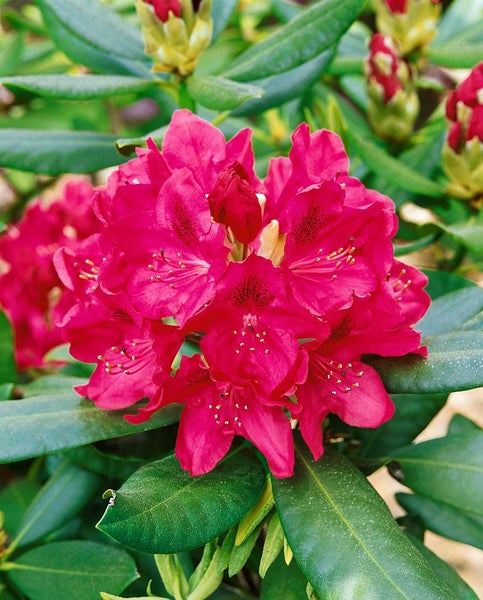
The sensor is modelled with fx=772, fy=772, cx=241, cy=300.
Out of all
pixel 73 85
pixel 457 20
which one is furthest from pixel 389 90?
pixel 73 85

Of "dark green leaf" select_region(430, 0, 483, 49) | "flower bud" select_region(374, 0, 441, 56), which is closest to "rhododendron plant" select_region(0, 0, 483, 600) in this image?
"flower bud" select_region(374, 0, 441, 56)

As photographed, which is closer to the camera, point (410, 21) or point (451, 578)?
point (451, 578)

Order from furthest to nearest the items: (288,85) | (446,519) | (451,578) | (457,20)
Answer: (457,20), (288,85), (446,519), (451,578)

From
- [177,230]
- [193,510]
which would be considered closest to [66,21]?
[177,230]

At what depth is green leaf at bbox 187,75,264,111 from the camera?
1044 millimetres

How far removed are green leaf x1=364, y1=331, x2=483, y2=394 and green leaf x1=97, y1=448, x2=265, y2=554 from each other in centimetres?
20

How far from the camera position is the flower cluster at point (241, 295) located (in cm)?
84

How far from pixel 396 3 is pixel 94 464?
1.08 metres

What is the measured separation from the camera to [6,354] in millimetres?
1289

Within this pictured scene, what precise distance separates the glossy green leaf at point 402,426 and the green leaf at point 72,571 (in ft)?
1.32

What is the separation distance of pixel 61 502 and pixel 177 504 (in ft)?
1.41

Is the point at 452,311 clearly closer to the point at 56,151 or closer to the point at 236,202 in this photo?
the point at 236,202

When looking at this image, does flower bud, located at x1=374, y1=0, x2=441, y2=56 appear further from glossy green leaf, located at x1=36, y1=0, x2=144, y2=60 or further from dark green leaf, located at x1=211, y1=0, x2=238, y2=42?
glossy green leaf, located at x1=36, y1=0, x2=144, y2=60

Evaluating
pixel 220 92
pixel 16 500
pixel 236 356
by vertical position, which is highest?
pixel 220 92
